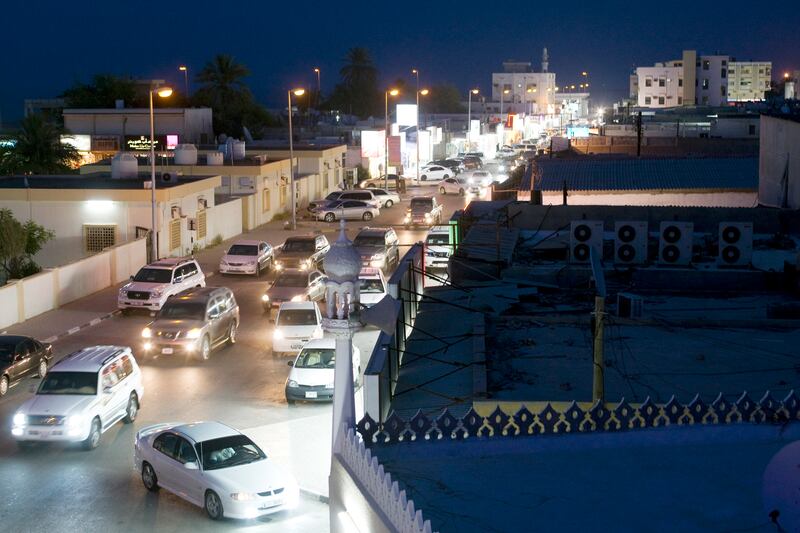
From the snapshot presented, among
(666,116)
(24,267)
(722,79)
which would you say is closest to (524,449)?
(24,267)

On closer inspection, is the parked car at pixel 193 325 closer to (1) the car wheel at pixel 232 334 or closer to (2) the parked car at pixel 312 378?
(1) the car wheel at pixel 232 334

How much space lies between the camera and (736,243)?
2392 cm

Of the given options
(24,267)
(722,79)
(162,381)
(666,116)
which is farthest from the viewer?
(722,79)

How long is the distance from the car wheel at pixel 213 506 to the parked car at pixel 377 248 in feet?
70.7

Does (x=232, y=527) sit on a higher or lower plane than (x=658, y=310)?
lower

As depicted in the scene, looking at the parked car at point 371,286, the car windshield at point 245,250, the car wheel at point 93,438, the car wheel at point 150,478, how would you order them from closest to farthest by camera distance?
1. the car wheel at point 150,478
2. the car wheel at point 93,438
3. the parked car at point 371,286
4. the car windshield at point 245,250

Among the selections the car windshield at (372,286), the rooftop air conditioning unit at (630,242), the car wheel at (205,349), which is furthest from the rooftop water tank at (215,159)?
the rooftop air conditioning unit at (630,242)

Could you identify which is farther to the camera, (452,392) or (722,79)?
(722,79)

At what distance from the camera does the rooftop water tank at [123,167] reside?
45.6 meters

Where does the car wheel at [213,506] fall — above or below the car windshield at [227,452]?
below

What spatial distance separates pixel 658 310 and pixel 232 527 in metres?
7.97

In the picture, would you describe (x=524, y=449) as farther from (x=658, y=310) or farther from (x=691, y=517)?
(x=658, y=310)

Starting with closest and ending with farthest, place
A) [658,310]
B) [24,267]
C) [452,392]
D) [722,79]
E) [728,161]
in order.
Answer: [452,392] → [658,310] → [24,267] → [728,161] → [722,79]

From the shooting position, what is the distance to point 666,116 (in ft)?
284
